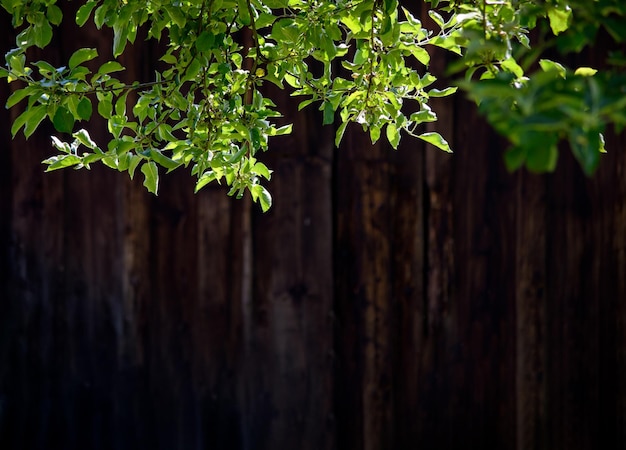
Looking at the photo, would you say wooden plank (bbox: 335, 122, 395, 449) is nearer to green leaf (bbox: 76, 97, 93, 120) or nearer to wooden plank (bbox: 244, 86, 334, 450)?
wooden plank (bbox: 244, 86, 334, 450)

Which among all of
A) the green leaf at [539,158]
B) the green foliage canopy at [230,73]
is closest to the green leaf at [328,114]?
the green foliage canopy at [230,73]

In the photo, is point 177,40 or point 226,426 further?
point 226,426

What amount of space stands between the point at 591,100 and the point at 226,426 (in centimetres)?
238

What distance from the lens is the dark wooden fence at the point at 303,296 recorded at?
284 centimetres

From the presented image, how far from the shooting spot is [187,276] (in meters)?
2.85

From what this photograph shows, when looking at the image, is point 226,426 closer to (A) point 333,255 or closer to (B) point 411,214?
(A) point 333,255

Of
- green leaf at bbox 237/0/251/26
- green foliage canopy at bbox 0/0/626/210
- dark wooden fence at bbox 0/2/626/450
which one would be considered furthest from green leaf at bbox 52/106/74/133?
dark wooden fence at bbox 0/2/626/450

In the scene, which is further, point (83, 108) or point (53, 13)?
point (53, 13)

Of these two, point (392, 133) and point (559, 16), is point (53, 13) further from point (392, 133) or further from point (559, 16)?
point (559, 16)

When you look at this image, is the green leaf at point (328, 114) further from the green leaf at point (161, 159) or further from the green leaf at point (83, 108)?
the green leaf at point (83, 108)

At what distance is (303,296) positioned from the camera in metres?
2.85

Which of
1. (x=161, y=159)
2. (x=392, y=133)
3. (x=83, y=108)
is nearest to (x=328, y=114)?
(x=392, y=133)

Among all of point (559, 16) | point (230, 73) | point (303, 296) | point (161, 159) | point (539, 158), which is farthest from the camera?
point (303, 296)

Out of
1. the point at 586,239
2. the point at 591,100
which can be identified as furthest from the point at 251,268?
the point at 591,100
